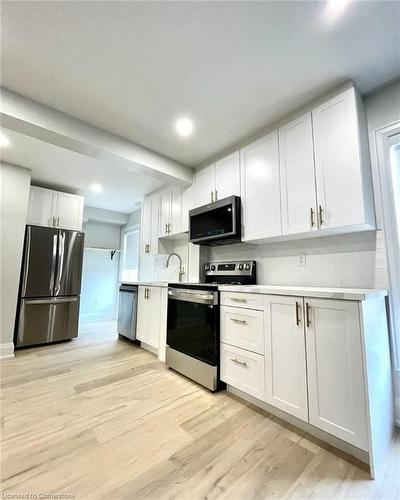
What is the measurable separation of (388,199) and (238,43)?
153 centimetres

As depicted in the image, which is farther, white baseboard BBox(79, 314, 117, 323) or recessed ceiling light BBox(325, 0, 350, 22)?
white baseboard BBox(79, 314, 117, 323)

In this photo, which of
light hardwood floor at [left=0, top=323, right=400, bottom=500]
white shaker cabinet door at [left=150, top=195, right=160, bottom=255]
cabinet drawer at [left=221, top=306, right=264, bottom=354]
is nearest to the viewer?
light hardwood floor at [left=0, top=323, right=400, bottom=500]

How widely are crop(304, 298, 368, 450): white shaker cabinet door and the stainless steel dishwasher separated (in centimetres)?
260

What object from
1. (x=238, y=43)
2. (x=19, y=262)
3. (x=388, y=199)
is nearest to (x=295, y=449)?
(x=388, y=199)

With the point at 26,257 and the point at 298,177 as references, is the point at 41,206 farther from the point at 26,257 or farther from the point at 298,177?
the point at 298,177

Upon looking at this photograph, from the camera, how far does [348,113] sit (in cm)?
172

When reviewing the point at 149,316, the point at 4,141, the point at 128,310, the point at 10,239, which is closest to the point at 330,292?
the point at 149,316

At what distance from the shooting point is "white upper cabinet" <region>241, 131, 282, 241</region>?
7.06 ft

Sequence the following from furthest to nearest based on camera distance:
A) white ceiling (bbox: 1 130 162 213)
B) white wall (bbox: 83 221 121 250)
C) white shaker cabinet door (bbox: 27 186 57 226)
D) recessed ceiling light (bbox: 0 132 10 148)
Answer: white wall (bbox: 83 221 121 250) < white shaker cabinet door (bbox: 27 186 57 226) < white ceiling (bbox: 1 130 162 213) < recessed ceiling light (bbox: 0 132 10 148)

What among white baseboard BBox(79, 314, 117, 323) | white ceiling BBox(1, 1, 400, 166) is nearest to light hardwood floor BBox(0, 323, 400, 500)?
white ceiling BBox(1, 1, 400, 166)

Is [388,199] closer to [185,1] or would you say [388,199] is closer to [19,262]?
[185,1]

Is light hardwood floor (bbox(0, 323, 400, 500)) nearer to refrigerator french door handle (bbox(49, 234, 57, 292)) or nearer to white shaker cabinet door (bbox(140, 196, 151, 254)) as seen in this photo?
refrigerator french door handle (bbox(49, 234, 57, 292))

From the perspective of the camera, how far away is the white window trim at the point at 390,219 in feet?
5.34

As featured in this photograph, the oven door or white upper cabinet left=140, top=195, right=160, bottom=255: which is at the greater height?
white upper cabinet left=140, top=195, right=160, bottom=255
